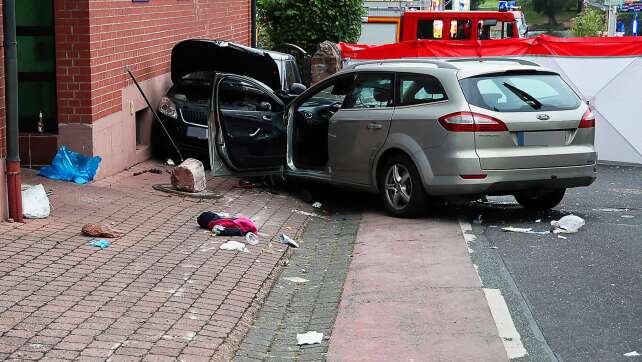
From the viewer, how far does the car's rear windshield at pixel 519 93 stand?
1038 cm

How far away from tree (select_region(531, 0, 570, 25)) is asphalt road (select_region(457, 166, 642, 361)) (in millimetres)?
67742

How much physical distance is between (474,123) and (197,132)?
16.0 feet

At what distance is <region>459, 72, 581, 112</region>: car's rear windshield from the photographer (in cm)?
1038

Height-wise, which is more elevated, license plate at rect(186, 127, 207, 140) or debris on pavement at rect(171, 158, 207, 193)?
license plate at rect(186, 127, 207, 140)

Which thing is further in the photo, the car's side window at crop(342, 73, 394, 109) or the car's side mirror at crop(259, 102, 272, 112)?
the car's side mirror at crop(259, 102, 272, 112)

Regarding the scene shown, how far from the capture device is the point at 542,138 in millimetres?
10414

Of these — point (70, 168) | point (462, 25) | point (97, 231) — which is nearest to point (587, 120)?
point (97, 231)

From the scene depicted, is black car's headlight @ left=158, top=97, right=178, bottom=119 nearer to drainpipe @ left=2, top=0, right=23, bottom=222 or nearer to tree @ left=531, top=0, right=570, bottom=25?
drainpipe @ left=2, top=0, right=23, bottom=222

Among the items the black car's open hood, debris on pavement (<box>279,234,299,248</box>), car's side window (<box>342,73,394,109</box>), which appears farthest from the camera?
the black car's open hood

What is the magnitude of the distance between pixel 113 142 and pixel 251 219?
9.19ft

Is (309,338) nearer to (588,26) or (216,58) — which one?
(216,58)

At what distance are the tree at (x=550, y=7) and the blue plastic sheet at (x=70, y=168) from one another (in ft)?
228

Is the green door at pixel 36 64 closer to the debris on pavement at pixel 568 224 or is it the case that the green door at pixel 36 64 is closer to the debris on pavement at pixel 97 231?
the debris on pavement at pixel 97 231

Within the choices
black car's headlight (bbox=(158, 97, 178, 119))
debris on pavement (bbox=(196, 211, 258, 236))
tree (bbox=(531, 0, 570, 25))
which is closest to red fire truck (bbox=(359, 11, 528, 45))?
black car's headlight (bbox=(158, 97, 178, 119))
